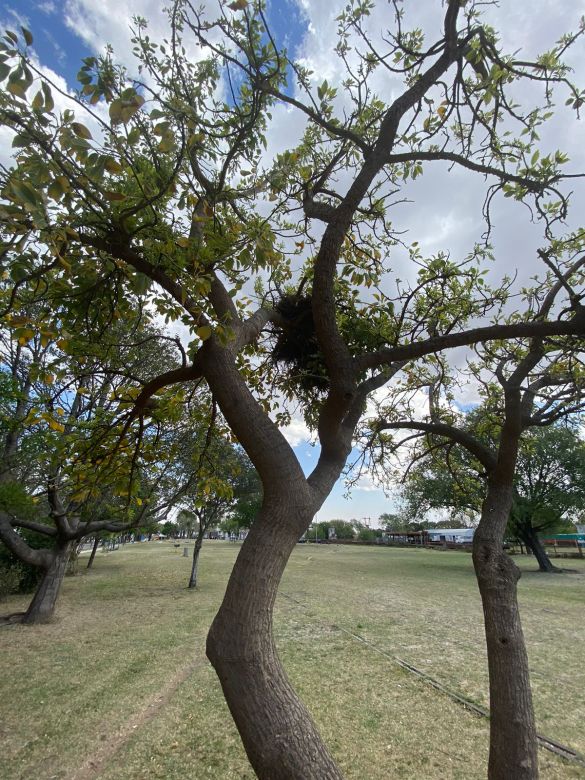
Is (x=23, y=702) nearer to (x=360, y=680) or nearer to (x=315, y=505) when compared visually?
(x=360, y=680)

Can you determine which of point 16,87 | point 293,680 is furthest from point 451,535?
point 16,87

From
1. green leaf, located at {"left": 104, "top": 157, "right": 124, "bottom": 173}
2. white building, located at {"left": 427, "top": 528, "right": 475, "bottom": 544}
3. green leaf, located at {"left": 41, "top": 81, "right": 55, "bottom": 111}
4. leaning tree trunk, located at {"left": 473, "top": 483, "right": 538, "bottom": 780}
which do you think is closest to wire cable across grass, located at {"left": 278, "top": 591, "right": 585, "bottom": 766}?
leaning tree trunk, located at {"left": 473, "top": 483, "right": 538, "bottom": 780}

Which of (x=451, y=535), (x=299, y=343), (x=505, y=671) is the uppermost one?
(x=451, y=535)

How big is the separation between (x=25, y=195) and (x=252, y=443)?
4.25ft

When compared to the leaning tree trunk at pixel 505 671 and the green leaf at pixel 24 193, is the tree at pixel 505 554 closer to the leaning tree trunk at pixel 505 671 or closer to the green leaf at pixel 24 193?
the leaning tree trunk at pixel 505 671

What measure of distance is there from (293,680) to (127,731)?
234 centimetres

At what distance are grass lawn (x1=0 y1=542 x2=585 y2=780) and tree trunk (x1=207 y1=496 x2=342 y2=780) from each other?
3.38 meters

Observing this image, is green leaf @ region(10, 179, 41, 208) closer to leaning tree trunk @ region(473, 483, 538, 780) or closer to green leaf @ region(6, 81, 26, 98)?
green leaf @ region(6, 81, 26, 98)

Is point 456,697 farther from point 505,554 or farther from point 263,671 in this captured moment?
point 263,671

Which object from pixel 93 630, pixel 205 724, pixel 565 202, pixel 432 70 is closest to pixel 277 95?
pixel 432 70

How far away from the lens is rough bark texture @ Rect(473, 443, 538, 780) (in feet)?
8.47

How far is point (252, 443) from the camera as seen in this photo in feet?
6.63

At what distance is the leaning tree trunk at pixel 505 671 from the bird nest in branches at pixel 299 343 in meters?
1.79

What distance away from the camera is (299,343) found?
3.51 metres
